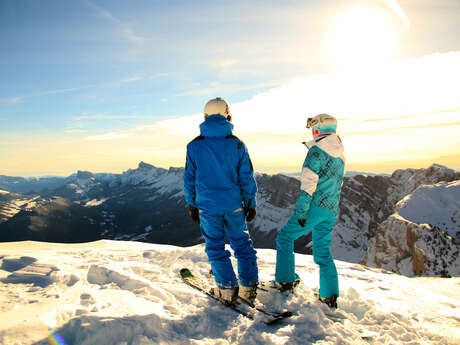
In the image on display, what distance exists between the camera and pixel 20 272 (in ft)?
14.5

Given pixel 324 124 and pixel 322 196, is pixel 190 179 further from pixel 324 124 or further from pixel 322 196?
pixel 324 124

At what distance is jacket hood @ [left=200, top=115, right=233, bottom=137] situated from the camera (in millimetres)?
4148

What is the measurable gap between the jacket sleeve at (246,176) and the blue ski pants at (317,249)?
2.67 feet

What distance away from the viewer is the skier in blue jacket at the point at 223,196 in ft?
13.4

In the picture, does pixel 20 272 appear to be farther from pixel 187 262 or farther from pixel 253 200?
pixel 253 200

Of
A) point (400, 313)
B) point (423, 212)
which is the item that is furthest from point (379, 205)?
→ point (400, 313)

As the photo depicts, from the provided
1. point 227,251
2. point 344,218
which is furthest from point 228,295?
point 344,218

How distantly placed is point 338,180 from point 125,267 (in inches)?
171

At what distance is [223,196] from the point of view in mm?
4070

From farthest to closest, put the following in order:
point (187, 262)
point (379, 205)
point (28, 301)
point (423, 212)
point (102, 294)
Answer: point (379, 205), point (423, 212), point (187, 262), point (102, 294), point (28, 301)

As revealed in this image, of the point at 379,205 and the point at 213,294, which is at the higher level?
the point at 213,294

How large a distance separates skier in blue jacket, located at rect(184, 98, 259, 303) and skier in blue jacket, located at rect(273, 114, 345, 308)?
0.85m

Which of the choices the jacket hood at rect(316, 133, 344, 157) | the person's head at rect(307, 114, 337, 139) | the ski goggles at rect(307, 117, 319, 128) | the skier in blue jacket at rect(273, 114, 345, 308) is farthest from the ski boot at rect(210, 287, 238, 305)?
the ski goggles at rect(307, 117, 319, 128)

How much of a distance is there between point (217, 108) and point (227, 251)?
7.47ft
